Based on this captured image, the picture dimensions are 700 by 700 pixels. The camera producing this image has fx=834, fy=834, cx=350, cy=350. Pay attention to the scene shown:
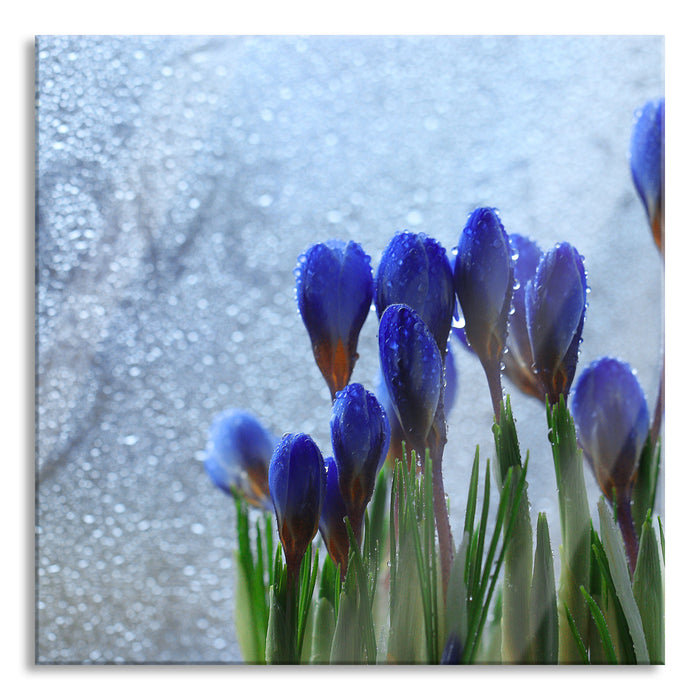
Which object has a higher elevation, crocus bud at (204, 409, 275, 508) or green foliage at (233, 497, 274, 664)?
crocus bud at (204, 409, 275, 508)

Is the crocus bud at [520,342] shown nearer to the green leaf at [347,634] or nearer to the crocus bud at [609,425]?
the crocus bud at [609,425]

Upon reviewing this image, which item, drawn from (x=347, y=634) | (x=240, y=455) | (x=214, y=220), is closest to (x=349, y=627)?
(x=347, y=634)

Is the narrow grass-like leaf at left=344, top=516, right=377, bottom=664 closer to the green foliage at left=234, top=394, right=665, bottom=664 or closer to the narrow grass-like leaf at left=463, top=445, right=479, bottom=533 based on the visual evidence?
the green foliage at left=234, top=394, right=665, bottom=664

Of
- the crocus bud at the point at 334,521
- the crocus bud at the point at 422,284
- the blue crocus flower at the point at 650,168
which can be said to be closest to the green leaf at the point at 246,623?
the crocus bud at the point at 334,521

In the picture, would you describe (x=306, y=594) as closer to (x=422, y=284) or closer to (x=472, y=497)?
(x=472, y=497)

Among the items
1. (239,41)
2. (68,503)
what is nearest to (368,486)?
(68,503)

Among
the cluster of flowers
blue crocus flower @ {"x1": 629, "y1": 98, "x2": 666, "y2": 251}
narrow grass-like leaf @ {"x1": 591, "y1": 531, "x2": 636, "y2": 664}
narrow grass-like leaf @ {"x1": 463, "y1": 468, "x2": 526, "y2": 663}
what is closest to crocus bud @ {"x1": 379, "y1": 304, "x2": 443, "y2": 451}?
the cluster of flowers
